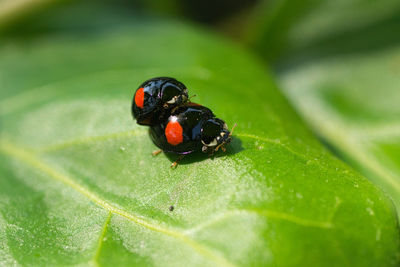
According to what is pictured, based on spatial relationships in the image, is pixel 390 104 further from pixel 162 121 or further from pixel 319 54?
pixel 162 121

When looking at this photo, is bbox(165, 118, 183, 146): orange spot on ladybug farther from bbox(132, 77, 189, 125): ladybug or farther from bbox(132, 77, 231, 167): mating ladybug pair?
bbox(132, 77, 189, 125): ladybug

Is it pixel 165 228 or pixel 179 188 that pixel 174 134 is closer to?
pixel 179 188

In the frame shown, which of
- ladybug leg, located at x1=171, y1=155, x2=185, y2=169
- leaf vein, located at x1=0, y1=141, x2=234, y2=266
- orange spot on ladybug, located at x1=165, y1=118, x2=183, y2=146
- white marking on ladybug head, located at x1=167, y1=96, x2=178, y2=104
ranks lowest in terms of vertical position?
leaf vein, located at x1=0, y1=141, x2=234, y2=266

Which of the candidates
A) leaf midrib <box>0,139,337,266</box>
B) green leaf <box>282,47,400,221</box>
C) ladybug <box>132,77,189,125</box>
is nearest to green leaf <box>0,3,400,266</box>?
leaf midrib <box>0,139,337,266</box>

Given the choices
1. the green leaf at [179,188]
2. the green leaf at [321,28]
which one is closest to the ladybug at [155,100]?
the green leaf at [179,188]

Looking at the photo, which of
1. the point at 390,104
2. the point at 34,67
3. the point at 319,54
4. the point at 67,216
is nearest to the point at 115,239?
the point at 67,216
